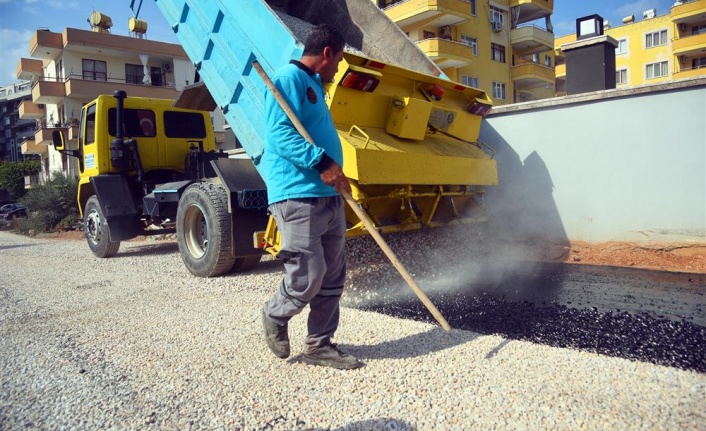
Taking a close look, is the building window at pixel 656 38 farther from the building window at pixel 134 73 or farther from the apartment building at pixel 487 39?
the building window at pixel 134 73

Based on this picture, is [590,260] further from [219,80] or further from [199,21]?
[199,21]

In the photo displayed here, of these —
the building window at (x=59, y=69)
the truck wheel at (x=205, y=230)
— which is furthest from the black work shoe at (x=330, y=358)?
the building window at (x=59, y=69)

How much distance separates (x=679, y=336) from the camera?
3.17 metres

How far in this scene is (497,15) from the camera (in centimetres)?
3231

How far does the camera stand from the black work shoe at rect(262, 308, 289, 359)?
285cm

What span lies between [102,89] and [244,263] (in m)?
25.9

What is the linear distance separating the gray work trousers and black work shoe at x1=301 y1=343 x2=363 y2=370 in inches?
1.5

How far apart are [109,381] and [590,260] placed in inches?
226

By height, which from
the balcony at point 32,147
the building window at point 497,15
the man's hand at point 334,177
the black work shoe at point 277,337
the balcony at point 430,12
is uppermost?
the building window at point 497,15

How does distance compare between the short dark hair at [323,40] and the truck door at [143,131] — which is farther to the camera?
the truck door at [143,131]

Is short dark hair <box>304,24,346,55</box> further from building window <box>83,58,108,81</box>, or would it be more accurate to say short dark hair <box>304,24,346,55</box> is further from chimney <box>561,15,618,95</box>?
building window <box>83,58,108,81</box>

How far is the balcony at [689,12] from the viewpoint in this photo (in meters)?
36.2

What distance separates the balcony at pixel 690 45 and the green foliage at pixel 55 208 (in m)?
42.1

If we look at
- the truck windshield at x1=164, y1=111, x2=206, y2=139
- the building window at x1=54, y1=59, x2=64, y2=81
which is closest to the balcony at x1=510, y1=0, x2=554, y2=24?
the building window at x1=54, y1=59, x2=64, y2=81
